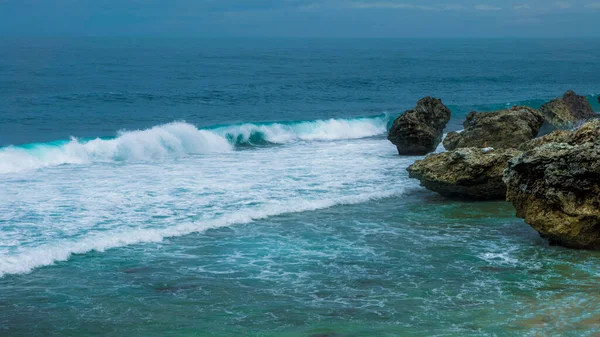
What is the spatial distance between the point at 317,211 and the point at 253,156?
8949 millimetres

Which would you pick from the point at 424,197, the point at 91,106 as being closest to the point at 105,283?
the point at 424,197

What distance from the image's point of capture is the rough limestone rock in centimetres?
2025

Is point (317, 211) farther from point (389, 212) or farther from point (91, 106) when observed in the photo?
point (91, 106)

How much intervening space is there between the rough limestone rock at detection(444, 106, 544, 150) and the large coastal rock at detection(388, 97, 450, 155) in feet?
6.60

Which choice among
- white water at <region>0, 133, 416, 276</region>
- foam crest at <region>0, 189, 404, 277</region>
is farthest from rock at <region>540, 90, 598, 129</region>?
foam crest at <region>0, 189, 404, 277</region>

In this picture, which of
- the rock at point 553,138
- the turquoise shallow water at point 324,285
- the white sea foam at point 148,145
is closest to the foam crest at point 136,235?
the turquoise shallow water at point 324,285

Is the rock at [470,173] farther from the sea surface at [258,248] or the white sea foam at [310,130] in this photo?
the white sea foam at [310,130]

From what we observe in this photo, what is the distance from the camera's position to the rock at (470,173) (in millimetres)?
16062

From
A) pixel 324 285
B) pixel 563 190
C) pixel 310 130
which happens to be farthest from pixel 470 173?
pixel 310 130

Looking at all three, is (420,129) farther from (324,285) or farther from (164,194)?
(324,285)

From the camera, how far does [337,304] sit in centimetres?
1027

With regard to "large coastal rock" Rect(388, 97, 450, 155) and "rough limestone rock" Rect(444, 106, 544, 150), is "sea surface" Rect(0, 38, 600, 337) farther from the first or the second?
"rough limestone rock" Rect(444, 106, 544, 150)

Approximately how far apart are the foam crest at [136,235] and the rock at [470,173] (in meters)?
1.48

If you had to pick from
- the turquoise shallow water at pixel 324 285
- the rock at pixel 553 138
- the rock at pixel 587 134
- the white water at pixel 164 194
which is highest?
the rock at pixel 587 134
